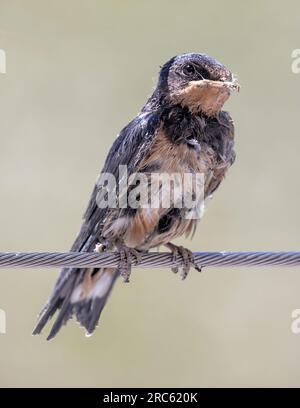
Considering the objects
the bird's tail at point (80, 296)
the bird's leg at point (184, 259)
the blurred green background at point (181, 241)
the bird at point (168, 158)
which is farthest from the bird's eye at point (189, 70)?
the blurred green background at point (181, 241)

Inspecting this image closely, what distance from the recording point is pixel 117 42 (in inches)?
549

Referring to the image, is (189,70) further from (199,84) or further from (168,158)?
(168,158)

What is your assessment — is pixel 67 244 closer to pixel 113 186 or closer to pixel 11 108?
pixel 11 108

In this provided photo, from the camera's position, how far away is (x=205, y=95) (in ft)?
23.5

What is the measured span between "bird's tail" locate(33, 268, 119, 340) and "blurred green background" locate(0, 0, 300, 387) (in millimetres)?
4269

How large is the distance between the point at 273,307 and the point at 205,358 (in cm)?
111

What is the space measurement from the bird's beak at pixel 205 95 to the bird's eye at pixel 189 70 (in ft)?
0.44

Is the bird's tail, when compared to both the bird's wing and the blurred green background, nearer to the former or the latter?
the bird's wing

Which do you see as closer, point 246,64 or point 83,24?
point 246,64

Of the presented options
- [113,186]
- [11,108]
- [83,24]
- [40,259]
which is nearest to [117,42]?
[83,24]

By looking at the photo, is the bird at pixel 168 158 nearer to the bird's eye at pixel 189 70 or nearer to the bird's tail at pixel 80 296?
the bird's eye at pixel 189 70

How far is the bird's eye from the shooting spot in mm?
7348

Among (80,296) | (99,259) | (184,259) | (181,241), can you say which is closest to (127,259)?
(184,259)

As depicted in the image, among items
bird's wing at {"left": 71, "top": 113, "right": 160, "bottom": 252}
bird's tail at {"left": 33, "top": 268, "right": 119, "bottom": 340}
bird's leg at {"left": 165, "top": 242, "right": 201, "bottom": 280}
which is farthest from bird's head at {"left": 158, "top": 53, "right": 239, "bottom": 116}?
bird's tail at {"left": 33, "top": 268, "right": 119, "bottom": 340}
